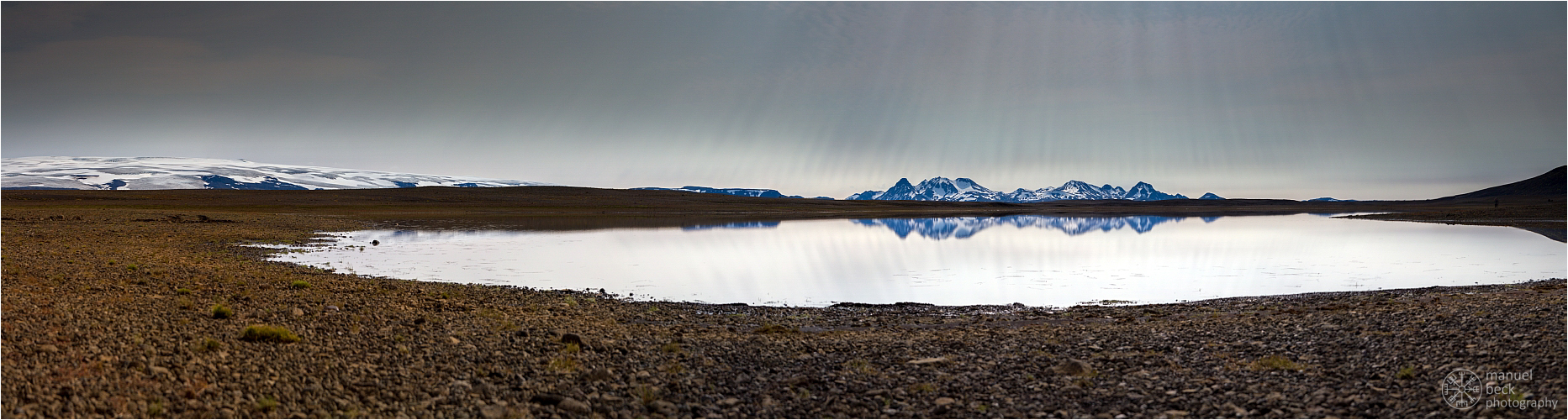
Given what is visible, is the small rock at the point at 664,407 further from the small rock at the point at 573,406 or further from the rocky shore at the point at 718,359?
the small rock at the point at 573,406

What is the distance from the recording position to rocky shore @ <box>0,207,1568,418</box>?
303 inches

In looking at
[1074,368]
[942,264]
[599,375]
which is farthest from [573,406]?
[942,264]

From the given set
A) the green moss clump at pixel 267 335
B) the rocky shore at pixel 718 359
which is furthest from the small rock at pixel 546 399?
the green moss clump at pixel 267 335

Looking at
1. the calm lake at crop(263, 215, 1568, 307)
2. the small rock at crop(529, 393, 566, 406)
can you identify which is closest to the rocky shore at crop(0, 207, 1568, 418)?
the small rock at crop(529, 393, 566, 406)

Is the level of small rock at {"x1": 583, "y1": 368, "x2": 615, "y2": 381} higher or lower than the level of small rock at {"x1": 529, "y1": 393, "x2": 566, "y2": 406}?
higher

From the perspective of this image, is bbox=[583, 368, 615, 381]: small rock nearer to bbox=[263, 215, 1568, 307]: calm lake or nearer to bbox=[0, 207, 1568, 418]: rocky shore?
bbox=[0, 207, 1568, 418]: rocky shore

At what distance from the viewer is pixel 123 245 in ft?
82.6

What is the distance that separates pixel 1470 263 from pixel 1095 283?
14.3 m

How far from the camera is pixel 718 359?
397 inches

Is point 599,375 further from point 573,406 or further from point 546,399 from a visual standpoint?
point 573,406

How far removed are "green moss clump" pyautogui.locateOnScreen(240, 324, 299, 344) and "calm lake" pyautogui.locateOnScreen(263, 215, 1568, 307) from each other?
29.7 ft

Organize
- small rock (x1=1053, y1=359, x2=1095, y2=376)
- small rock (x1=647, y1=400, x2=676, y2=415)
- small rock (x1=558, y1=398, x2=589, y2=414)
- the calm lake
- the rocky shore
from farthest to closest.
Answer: the calm lake < small rock (x1=1053, y1=359, x2=1095, y2=376) < small rock (x1=647, y1=400, x2=676, y2=415) < small rock (x1=558, y1=398, x2=589, y2=414) < the rocky shore

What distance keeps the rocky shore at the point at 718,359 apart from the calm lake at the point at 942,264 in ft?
16.6

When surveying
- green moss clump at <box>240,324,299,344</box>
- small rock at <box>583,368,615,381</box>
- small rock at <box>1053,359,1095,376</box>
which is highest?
green moss clump at <box>240,324,299,344</box>
